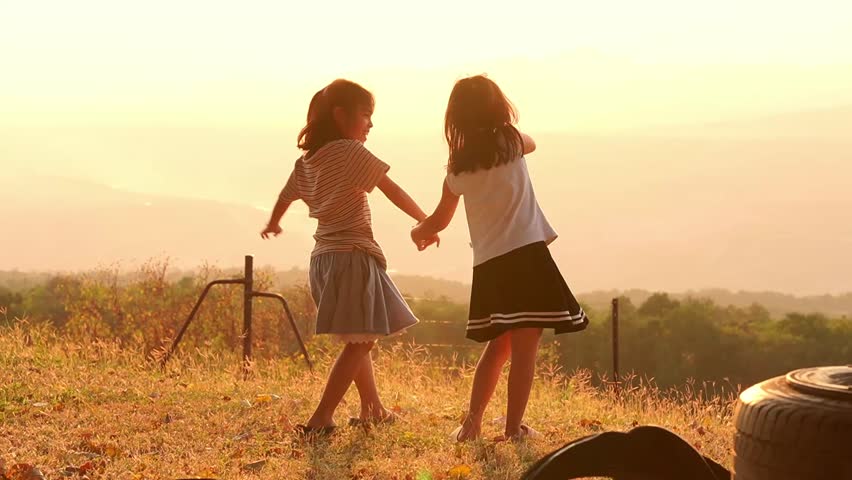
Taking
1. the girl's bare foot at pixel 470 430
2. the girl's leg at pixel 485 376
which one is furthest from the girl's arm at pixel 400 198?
the girl's bare foot at pixel 470 430

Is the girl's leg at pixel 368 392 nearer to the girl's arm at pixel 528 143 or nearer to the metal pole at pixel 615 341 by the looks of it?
the girl's arm at pixel 528 143

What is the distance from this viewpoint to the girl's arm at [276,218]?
624 centimetres

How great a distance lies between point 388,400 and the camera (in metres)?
7.52

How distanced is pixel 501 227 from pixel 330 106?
4.12ft

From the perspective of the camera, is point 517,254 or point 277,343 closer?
point 517,254

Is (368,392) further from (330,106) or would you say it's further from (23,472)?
(23,472)

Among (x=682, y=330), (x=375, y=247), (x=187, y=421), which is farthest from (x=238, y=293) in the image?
(x=682, y=330)

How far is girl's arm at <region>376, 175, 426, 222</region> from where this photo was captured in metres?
5.64

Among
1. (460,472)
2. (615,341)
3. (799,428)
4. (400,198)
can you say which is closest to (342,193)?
(400,198)

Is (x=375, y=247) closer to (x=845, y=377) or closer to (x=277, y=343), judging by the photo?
(x=845, y=377)

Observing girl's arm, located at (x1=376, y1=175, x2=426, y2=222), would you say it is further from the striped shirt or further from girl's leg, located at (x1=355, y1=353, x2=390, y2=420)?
girl's leg, located at (x1=355, y1=353, x2=390, y2=420)

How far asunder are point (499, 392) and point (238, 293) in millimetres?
8781

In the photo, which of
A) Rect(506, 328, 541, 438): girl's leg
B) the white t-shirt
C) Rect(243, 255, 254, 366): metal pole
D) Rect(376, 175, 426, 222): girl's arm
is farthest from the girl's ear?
Rect(243, 255, 254, 366): metal pole

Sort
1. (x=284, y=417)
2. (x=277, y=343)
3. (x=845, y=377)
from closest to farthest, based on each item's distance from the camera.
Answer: (x=845, y=377)
(x=284, y=417)
(x=277, y=343)
